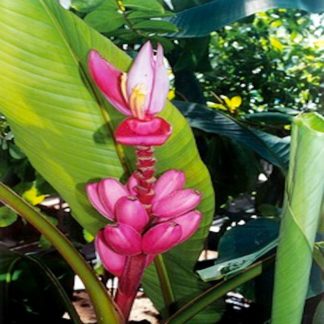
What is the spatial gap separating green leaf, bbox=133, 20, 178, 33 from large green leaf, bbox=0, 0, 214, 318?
0.15 metres

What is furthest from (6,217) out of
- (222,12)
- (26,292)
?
(222,12)

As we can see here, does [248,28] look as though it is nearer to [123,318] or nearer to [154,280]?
[154,280]

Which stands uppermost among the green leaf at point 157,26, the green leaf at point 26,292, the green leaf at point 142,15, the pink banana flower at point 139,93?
the green leaf at point 142,15

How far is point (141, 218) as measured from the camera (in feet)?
0.97

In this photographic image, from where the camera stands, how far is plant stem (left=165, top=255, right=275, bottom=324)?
45 centimetres

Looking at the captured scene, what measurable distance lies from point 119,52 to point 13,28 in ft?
0.25

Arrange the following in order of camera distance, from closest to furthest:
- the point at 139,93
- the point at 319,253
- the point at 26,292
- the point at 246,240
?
the point at 139,93 < the point at 319,253 < the point at 246,240 < the point at 26,292

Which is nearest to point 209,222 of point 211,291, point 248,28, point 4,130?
point 211,291

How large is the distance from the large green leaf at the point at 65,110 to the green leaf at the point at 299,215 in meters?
0.15

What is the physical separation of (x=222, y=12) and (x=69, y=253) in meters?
0.29

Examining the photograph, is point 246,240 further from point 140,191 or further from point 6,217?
point 6,217

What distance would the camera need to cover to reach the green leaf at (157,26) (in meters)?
0.53

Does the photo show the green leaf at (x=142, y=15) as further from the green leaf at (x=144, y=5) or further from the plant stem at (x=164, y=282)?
the plant stem at (x=164, y=282)

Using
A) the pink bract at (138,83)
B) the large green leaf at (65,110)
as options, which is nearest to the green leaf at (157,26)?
the large green leaf at (65,110)
